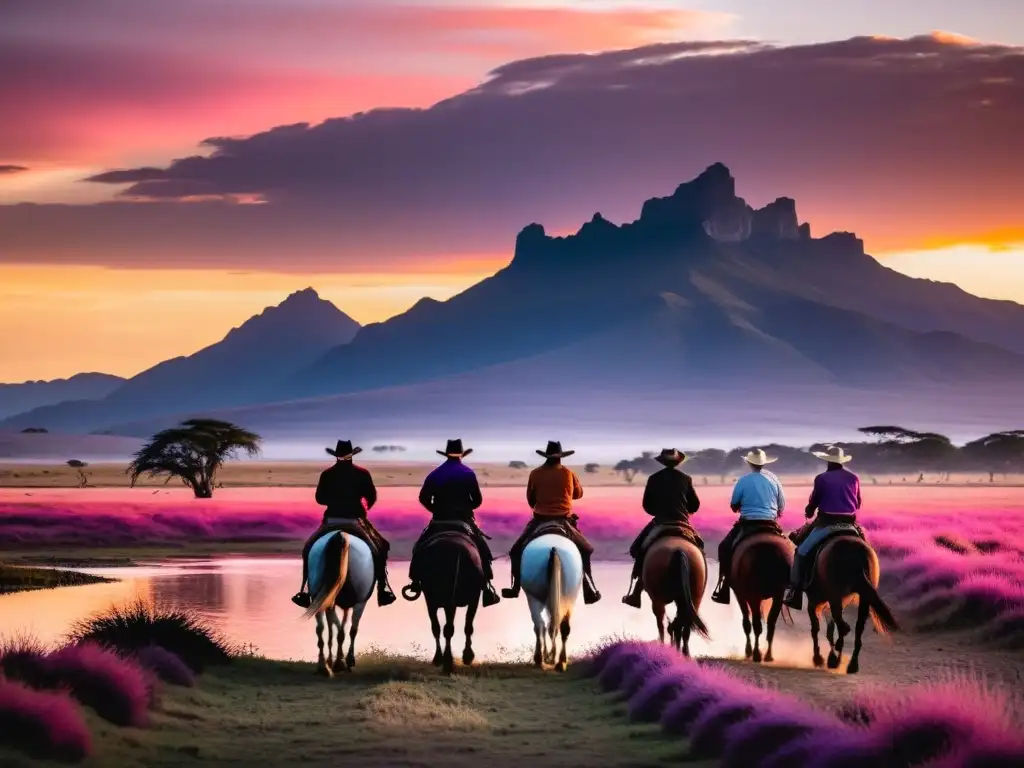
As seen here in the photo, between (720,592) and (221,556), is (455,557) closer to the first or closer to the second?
(720,592)

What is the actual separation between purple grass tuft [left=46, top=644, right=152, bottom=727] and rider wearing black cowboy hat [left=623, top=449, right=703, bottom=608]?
750 centimetres

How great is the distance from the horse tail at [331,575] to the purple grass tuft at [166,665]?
1898 mm

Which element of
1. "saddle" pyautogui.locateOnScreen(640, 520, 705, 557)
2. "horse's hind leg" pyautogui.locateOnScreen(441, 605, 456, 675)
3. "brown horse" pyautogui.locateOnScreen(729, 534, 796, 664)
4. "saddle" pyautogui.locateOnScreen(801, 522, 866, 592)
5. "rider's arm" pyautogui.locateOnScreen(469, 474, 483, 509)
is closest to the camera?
"horse's hind leg" pyautogui.locateOnScreen(441, 605, 456, 675)

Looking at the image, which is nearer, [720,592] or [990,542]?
[720,592]

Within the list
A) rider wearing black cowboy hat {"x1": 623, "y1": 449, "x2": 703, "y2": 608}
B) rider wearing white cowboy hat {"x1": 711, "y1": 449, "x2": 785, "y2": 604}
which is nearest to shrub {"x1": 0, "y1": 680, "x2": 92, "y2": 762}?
rider wearing black cowboy hat {"x1": 623, "y1": 449, "x2": 703, "y2": 608}

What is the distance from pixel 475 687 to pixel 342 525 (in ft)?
9.90

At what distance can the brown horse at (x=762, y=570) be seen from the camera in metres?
23.2

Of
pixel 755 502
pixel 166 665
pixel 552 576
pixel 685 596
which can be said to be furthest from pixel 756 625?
pixel 166 665

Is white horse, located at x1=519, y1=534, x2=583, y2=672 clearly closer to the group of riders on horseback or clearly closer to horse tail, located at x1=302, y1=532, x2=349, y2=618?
the group of riders on horseback

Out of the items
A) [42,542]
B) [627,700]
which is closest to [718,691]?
[627,700]

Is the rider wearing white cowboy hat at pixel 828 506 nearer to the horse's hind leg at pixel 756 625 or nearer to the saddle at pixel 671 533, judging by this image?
the horse's hind leg at pixel 756 625

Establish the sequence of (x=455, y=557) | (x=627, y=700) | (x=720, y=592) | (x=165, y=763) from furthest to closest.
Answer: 1. (x=720, y=592)
2. (x=455, y=557)
3. (x=627, y=700)
4. (x=165, y=763)

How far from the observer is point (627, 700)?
65.1ft

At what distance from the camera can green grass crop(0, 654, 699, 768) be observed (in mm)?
16203
